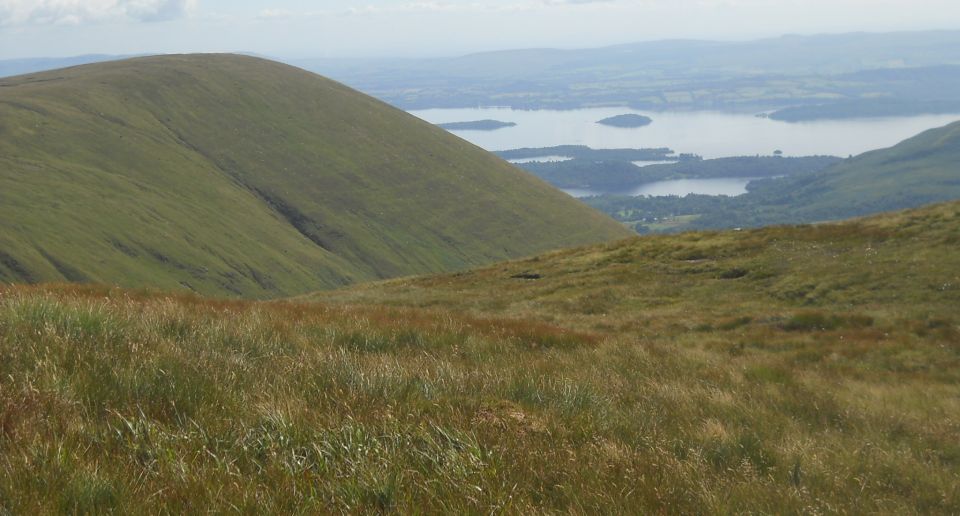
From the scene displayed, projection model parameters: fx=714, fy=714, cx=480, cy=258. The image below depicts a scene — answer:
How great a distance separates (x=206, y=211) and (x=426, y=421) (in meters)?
156

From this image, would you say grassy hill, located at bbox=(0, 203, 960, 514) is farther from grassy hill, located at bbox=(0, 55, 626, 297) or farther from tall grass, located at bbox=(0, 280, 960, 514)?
grassy hill, located at bbox=(0, 55, 626, 297)

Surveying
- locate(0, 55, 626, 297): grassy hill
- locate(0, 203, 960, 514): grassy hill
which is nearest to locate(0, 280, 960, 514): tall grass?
locate(0, 203, 960, 514): grassy hill

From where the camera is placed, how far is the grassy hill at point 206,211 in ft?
403

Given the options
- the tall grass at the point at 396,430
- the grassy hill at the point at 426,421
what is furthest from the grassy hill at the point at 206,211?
the tall grass at the point at 396,430

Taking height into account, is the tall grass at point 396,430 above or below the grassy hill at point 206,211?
above

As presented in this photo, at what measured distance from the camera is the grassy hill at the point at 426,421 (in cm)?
452

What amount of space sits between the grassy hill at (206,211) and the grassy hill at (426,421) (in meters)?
113

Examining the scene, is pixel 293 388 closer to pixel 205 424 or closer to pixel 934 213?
pixel 205 424

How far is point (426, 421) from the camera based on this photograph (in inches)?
233

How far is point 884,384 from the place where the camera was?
13.0m

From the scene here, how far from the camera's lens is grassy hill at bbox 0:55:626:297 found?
122750mm

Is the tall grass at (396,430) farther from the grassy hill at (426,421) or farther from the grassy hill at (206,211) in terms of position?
the grassy hill at (206,211)

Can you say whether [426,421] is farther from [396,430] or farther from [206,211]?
[206,211]

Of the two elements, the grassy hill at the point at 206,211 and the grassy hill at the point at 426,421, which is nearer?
the grassy hill at the point at 426,421
